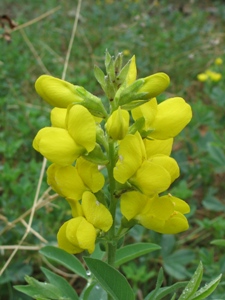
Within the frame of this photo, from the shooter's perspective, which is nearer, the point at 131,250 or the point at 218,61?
the point at 131,250

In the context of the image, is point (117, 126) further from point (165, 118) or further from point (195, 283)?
point (195, 283)

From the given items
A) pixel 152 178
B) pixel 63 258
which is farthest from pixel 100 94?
pixel 152 178

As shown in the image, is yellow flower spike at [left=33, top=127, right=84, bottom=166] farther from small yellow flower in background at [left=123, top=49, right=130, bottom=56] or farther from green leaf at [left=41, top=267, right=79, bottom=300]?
small yellow flower in background at [left=123, top=49, right=130, bottom=56]

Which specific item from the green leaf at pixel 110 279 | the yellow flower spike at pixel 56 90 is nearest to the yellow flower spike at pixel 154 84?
the yellow flower spike at pixel 56 90

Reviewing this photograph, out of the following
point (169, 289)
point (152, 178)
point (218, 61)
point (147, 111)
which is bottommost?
point (218, 61)

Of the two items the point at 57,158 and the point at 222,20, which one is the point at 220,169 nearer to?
the point at 57,158

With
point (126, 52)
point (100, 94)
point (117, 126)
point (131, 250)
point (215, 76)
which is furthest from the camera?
point (126, 52)
